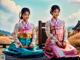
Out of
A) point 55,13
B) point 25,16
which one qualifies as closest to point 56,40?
point 55,13

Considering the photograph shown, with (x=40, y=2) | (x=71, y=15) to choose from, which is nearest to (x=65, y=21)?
(x=71, y=15)

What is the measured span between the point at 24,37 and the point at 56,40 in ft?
0.89

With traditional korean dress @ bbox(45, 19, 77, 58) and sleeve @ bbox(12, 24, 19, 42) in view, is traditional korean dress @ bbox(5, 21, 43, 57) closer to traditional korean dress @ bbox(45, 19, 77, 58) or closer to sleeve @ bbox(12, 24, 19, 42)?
sleeve @ bbox(12, 24, 19, 42)

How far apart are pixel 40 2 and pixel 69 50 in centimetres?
49

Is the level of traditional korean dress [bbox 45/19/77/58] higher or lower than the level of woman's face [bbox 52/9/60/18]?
lower

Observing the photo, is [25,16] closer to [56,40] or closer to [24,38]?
[24,38]

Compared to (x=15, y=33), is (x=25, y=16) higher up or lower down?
higher up

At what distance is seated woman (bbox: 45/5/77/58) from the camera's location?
104 inches

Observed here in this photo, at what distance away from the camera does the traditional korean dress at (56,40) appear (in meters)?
2.63

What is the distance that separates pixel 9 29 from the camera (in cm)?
272

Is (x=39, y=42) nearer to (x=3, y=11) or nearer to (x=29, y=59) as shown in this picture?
(x=29, y=59)

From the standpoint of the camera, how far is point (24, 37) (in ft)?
8.49

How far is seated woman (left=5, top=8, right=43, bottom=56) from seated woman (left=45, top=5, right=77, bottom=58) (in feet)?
0.36

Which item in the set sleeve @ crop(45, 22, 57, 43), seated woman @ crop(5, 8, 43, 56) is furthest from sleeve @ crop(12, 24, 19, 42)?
sleeve @ crop(45, 22, 57, 43)
